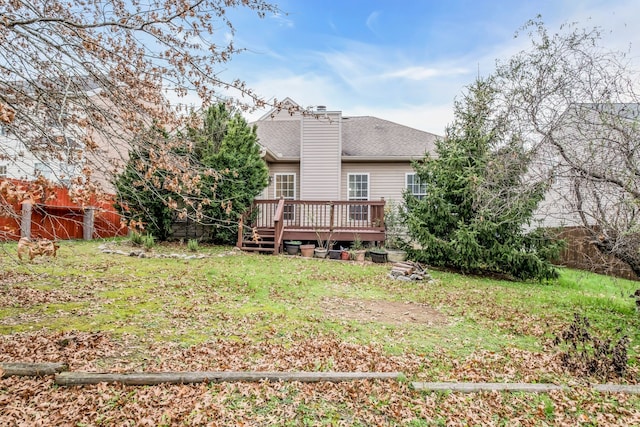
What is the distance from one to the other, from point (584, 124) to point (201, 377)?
575 centimetres

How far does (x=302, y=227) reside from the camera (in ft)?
39.7

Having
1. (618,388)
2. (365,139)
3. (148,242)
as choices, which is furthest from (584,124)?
(365,139)

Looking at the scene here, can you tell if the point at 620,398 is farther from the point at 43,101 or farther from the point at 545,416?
the point at 43,101

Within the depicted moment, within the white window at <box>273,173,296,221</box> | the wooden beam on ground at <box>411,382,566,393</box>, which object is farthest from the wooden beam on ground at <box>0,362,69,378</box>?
the white window at <box>273,173,296,221</box>

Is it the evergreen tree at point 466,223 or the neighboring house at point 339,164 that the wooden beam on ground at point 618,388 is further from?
the neighboring house at point 339,164

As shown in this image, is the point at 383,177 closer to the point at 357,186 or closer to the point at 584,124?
the point at 357,186

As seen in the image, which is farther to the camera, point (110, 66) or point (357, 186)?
point (357, 186)

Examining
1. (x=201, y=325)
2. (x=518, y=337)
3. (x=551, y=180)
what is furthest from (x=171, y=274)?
(x=551, y=180)

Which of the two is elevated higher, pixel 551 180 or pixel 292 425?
pixel 551 180

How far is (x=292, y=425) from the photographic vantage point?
2779 mm

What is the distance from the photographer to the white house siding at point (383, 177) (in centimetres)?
1455

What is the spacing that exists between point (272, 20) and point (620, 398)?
5.41 m

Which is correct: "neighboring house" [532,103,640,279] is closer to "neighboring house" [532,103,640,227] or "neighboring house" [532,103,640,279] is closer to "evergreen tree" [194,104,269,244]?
"neighboring house" [532,103,640,227]

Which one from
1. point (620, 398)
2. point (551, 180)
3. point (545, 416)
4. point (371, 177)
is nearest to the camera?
point (545, 416)
